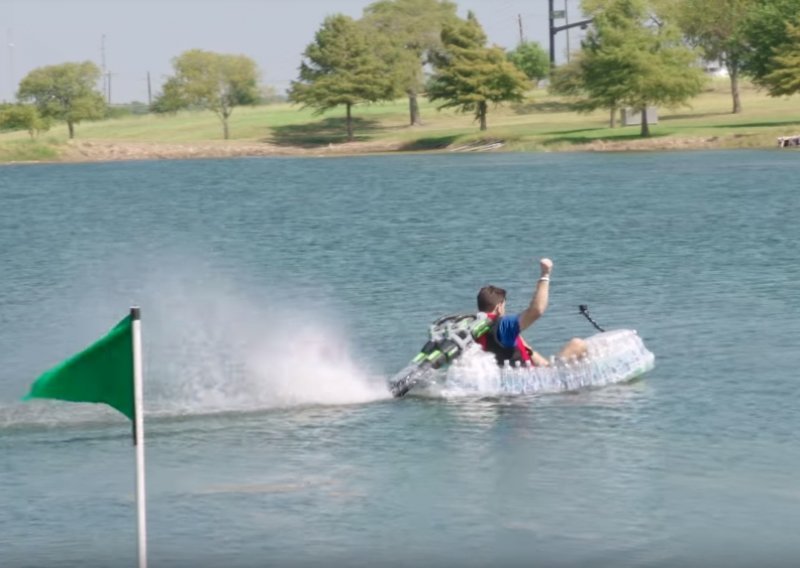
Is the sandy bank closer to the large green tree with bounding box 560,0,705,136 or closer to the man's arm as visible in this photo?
the large green tree with bounding box 560,0,705,136

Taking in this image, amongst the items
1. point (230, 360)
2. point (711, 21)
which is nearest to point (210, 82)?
point (711, 21)

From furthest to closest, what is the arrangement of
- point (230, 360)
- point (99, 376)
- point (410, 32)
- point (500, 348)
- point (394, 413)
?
point (410, 32)
point (230, 360)
point (500, 348)
point (394, 413)
point (99, 376)

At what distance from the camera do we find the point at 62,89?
158 m

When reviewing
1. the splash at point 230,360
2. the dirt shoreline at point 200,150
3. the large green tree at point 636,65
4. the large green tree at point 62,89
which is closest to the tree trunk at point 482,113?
the dirt shoreline at point 200,150

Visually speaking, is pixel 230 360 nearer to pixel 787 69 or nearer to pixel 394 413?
pixel 394 413

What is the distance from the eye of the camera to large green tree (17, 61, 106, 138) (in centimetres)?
15538

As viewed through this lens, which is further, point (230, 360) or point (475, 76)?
point (475, 76)

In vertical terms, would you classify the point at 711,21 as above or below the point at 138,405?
above

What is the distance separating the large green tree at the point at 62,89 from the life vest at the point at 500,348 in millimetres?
136621

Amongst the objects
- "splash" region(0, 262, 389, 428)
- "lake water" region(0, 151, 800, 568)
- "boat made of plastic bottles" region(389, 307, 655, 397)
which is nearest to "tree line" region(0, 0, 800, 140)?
"lake water" region(0, 151, 800, 568)

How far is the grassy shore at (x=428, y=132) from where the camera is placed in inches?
3922

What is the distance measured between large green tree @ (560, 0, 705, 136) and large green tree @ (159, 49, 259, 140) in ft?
161

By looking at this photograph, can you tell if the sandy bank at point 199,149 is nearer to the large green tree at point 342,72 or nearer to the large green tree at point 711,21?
the large green tree at point 342,72

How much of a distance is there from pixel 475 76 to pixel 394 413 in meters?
99.4
